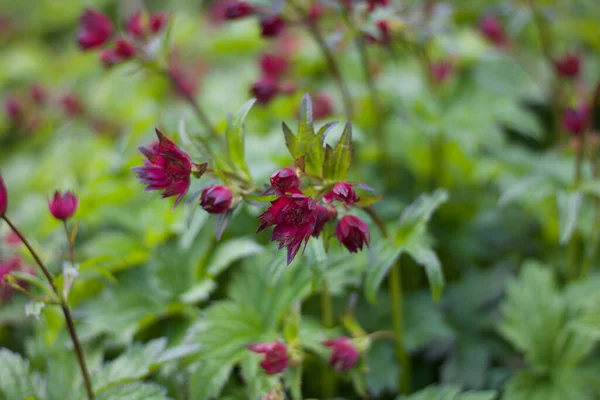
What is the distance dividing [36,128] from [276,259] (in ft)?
6.05

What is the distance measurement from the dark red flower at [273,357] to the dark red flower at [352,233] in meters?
0.25

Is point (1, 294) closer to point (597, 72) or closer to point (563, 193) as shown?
point (563, 193)

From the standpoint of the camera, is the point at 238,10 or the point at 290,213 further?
the point at 238,10

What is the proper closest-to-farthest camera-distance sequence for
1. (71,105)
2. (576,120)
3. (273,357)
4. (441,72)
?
(273,357) < (576,120) < (441,72) < (71,105)

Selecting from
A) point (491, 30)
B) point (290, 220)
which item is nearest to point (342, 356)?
point (290, 220)

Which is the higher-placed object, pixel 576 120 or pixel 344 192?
pixel 344 192

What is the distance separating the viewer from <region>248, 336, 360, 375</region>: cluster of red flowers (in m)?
0.97

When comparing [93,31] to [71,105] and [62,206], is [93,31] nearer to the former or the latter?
[62,206]

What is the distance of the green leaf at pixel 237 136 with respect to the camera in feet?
3.18

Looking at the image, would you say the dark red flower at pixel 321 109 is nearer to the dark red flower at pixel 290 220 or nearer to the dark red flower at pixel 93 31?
the dark red flower at pixel 93 31

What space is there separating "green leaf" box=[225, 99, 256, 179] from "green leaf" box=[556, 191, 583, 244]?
718mm

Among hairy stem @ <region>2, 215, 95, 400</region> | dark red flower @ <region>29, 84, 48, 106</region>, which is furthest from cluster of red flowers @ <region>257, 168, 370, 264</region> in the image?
dark red flower @ <region>29, 84, 48, 106</region>

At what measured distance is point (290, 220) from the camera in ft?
2.60

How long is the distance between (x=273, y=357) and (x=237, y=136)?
1.34 ft
